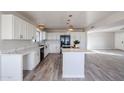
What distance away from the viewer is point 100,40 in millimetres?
16328

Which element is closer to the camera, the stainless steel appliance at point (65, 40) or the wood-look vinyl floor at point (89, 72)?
the wood-look vinyl floor at point (89, 72)

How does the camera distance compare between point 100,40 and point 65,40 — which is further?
point 100,40

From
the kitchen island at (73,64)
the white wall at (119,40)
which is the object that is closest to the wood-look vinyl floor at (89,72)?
the kitchen island at (73,64)

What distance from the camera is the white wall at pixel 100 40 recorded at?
16.2m

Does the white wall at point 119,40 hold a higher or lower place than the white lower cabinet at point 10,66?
higher

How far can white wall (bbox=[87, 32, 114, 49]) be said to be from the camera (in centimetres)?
1619

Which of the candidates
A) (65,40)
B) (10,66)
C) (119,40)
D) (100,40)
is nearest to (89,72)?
(10,66)

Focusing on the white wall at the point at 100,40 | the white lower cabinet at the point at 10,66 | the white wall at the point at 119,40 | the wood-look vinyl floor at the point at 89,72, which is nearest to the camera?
the white lower cabinet at the point at 10,66

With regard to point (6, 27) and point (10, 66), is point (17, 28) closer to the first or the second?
point (6, 27)

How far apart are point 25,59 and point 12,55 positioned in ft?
6.57

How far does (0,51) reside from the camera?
3811mm

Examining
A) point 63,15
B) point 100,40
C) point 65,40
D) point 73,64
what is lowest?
point 73,64

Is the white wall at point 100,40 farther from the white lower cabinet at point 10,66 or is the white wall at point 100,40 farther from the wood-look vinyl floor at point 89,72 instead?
the white lower cabinet at point 10,66
